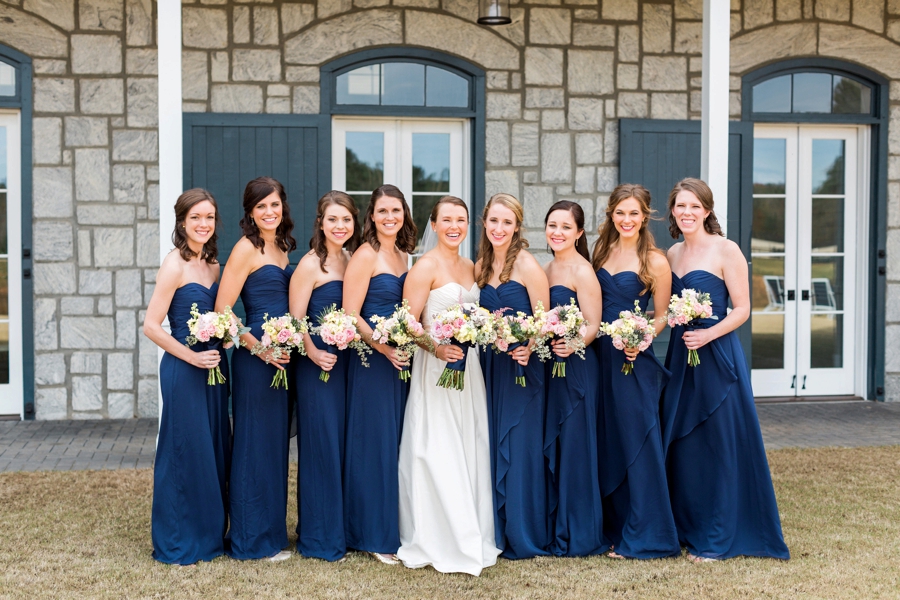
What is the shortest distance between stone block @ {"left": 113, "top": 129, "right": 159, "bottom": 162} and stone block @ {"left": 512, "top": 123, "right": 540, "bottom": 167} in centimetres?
296

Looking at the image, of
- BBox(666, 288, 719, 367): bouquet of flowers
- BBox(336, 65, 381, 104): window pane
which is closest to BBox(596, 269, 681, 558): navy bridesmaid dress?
BBox(666, 288, 719, 367): bouquet of flowers

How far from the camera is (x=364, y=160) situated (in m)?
7.78

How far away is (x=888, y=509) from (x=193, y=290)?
3.94 m

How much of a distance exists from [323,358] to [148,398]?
3.94 metres

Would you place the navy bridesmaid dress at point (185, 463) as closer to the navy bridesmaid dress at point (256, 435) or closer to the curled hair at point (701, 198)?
the navy bridesmaid dress at point (256, 435)

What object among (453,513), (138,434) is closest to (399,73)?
(138,434)

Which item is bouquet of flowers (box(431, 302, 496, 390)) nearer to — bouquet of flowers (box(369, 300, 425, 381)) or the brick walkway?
bouquet of flowers (box(369, 300, 425, 381))

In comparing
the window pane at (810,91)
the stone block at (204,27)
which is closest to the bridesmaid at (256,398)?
the stone block at (204,27)

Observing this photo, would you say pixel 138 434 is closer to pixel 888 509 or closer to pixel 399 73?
pixel 399 73

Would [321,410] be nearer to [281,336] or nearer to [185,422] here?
[281,336]

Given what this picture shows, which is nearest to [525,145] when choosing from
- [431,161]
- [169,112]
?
[431,161]

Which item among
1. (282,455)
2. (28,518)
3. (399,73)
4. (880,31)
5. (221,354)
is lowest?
(28,518)

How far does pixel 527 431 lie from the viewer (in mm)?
4242

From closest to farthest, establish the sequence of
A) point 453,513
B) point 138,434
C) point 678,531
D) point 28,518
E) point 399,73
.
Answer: point 453,513, point 678,531, point 28,518, point 138,434, point 399,73
